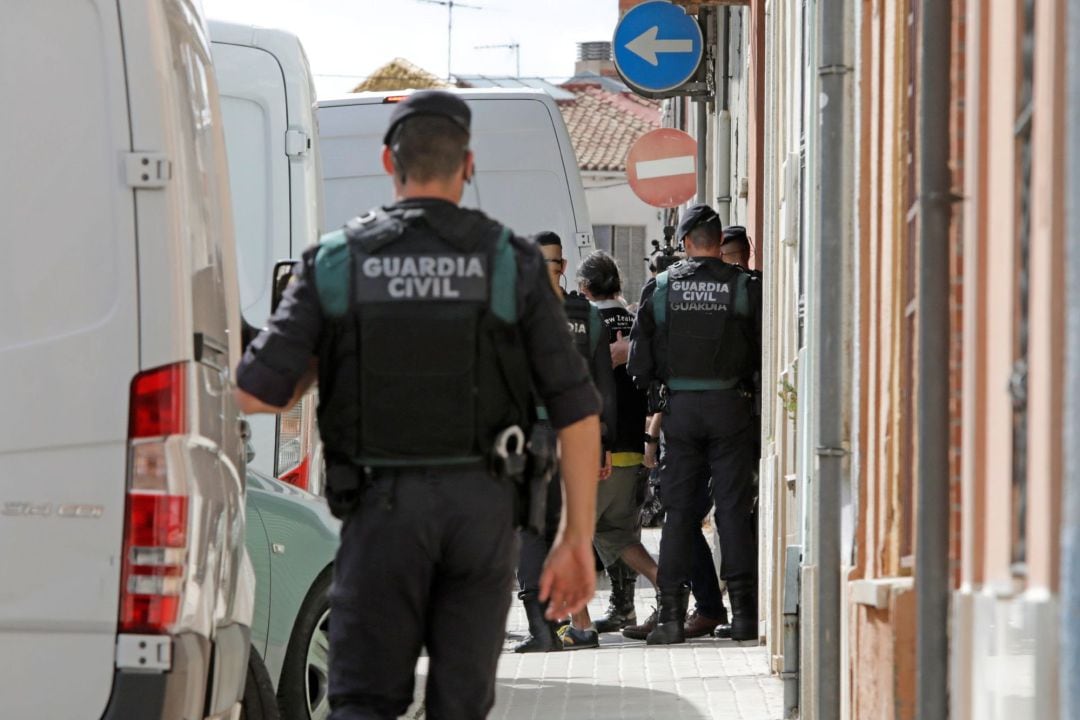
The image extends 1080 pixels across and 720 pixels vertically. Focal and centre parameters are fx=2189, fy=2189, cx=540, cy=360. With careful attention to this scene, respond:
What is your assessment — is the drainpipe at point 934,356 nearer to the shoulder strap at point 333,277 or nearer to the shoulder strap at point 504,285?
the shoulder strap at point 504,285

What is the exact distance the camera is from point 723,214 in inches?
663

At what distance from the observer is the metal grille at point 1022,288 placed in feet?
12.4

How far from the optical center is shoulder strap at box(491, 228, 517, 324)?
472 cm

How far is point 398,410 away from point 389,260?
0.32m

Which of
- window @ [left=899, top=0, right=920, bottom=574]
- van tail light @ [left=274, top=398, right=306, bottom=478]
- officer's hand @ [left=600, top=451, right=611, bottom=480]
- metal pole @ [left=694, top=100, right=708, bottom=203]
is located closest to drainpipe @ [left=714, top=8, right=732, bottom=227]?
metal pole @ [left=694, top=100, right=708, bottom=203]

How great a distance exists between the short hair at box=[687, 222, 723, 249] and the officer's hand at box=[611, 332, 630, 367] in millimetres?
1456

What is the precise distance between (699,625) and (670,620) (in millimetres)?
371

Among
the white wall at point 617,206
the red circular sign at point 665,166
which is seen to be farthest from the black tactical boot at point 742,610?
the white wall at point 617,206

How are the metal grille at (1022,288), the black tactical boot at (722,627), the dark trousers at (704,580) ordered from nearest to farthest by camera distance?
the metal grille at (1022,288)
the dark trousers at (704,580)
the black tactical boot at (722,627)

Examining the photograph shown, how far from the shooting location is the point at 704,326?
1014cm

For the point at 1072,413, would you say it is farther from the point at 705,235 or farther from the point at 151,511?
the point at 705,235

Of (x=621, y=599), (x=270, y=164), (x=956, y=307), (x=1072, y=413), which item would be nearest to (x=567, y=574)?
(x=956, y=307)

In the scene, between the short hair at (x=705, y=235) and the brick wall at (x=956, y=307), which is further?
the short hair at (x=705, y=235)

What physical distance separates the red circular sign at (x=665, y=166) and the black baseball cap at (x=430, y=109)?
11103 mm
